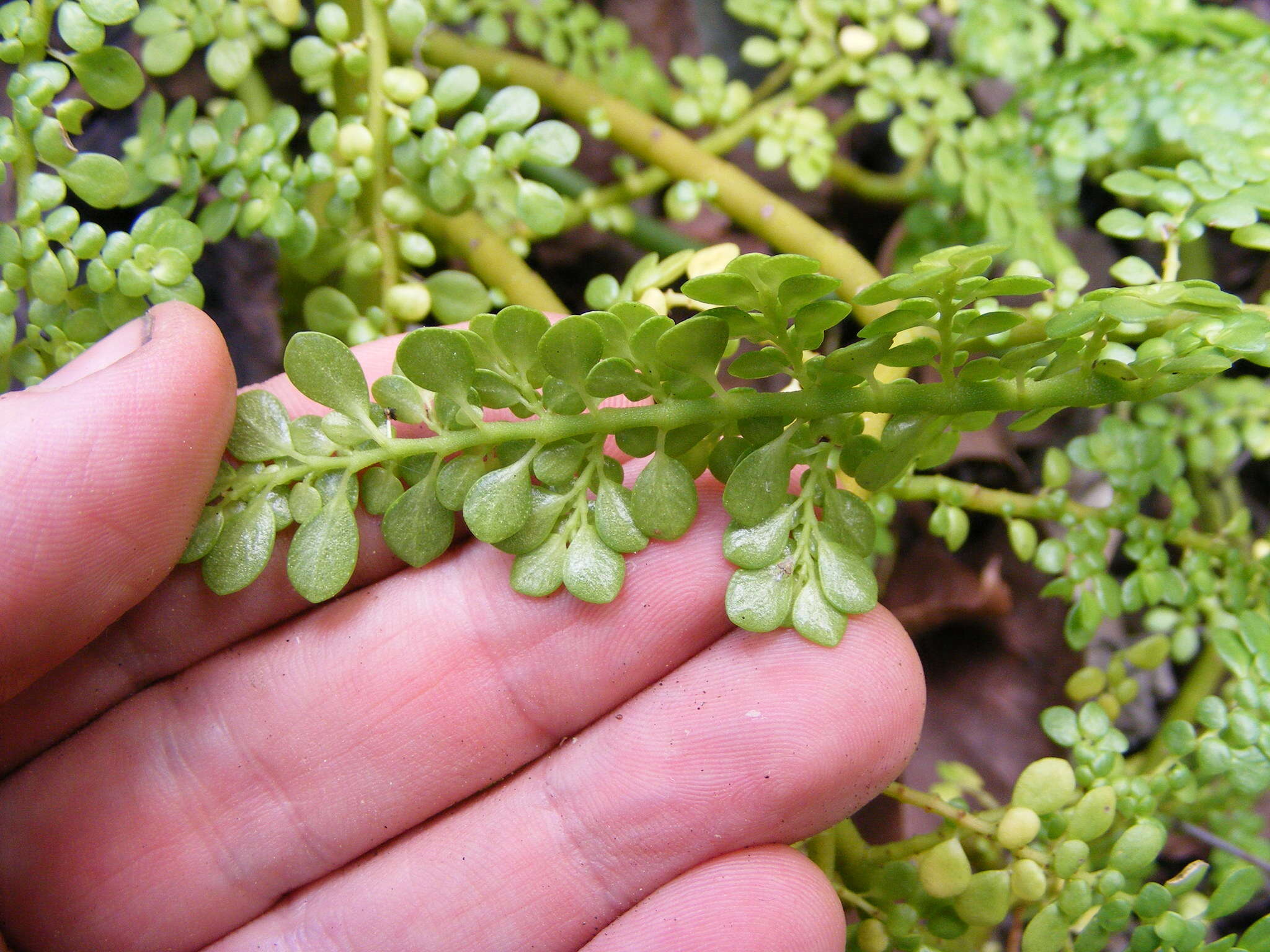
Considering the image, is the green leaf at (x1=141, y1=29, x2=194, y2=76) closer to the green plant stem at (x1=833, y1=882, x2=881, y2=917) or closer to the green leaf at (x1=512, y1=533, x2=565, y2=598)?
the green leaf at (x1=512, y1=533, x2=565, y2=598)

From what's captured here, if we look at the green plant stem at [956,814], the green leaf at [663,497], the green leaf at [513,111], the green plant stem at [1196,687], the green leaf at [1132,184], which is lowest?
the green plant stem at [1196,687]

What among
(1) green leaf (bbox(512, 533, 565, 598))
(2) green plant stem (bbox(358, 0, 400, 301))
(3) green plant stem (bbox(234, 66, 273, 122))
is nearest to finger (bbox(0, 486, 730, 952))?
(1) green leaf (bbox(512, 533, 565, 598))

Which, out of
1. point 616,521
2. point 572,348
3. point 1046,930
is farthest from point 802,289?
point 1046,930

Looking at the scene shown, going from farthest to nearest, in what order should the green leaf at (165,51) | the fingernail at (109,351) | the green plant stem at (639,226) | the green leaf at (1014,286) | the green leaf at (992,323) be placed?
the green plant stem at (639,226), the green leaf at (165,51), the fingernail at (109,351), the green leaf at (992,323), the green leaf at (1014,286)

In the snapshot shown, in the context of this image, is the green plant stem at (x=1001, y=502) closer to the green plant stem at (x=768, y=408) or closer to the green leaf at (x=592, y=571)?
the green plant stem at (x=768, y=408)

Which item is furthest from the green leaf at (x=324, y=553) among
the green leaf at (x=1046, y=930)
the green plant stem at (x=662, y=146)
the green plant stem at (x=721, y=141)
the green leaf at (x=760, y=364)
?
the green leaf at (x=1046, y=930)

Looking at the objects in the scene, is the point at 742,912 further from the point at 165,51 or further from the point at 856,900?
the point at 165,51
